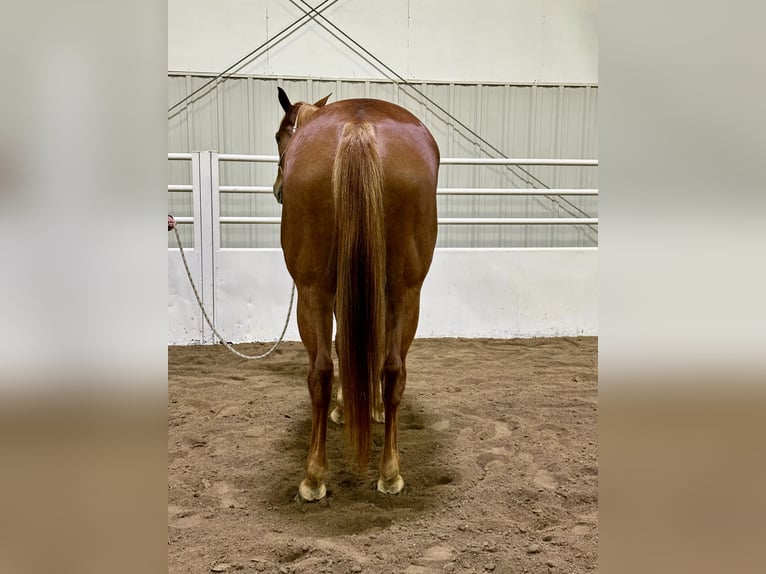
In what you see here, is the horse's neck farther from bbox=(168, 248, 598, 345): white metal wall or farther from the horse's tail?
bbox=(168, 248, 598, 345): white metal wall

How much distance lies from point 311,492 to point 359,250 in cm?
76

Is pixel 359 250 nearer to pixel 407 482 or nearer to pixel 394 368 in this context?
pixel 394 368

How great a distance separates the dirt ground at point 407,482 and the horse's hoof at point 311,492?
0.08 ft

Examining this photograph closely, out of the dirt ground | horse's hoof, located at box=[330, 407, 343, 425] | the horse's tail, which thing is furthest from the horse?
horse's hoof, located at box=[330, 407, 343, 425]

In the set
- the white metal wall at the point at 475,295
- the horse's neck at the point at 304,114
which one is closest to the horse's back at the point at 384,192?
the horse's neck at the point at 304,114

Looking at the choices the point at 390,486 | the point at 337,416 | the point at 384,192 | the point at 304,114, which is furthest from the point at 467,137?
the point at 390,486

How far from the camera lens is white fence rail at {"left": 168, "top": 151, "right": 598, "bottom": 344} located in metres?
3.56

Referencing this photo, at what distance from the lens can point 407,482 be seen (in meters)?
1.66

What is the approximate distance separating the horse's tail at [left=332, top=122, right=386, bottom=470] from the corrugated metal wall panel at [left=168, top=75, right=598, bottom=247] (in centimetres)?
353

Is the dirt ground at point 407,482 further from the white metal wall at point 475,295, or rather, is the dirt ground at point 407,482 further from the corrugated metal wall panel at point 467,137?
the corrugated metal wall panel at point 467,137

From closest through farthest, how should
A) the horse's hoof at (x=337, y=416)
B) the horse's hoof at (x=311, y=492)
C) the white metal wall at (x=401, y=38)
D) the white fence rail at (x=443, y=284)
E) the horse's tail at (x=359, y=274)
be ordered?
the horse's tail at (x=359, y=274), the horse's hoof at (x=311, y=492), the horse's hoof at (x=337, y=416), the white fence rail at (x=443, y=284), the white metal wall at (x=401, y=38)

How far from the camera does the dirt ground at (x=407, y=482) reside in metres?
1.24
